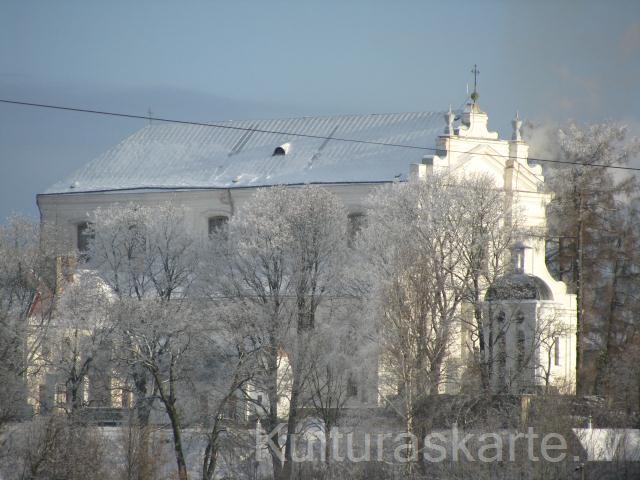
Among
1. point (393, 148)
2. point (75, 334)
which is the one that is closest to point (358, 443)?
point (75, 334)

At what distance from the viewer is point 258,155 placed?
59.8m

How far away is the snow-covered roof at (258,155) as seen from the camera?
56.4 m

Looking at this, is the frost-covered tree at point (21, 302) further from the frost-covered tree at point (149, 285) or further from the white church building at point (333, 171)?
the white church building at point (333, 171)

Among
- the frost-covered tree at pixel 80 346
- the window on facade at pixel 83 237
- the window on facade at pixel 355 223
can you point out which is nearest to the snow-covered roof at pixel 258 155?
the window on facade at pixel 355 223

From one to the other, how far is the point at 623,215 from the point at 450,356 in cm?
1566

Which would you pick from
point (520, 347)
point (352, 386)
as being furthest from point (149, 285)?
point (520, 347)

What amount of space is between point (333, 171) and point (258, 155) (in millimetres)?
4366

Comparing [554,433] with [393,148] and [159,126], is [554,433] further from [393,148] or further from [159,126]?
[159,126]

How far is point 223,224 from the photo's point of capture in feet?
176

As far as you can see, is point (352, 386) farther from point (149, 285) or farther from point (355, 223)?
point (149, 285)

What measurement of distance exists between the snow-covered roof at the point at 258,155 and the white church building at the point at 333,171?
0.05 meters

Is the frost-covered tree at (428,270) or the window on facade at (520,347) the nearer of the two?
the frost-covered tree at (428,270)

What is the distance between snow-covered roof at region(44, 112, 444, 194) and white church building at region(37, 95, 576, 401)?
0.16ft

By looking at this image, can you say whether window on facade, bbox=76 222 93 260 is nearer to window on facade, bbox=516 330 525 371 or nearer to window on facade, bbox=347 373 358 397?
window on facade, bbox=347 373 358 397
